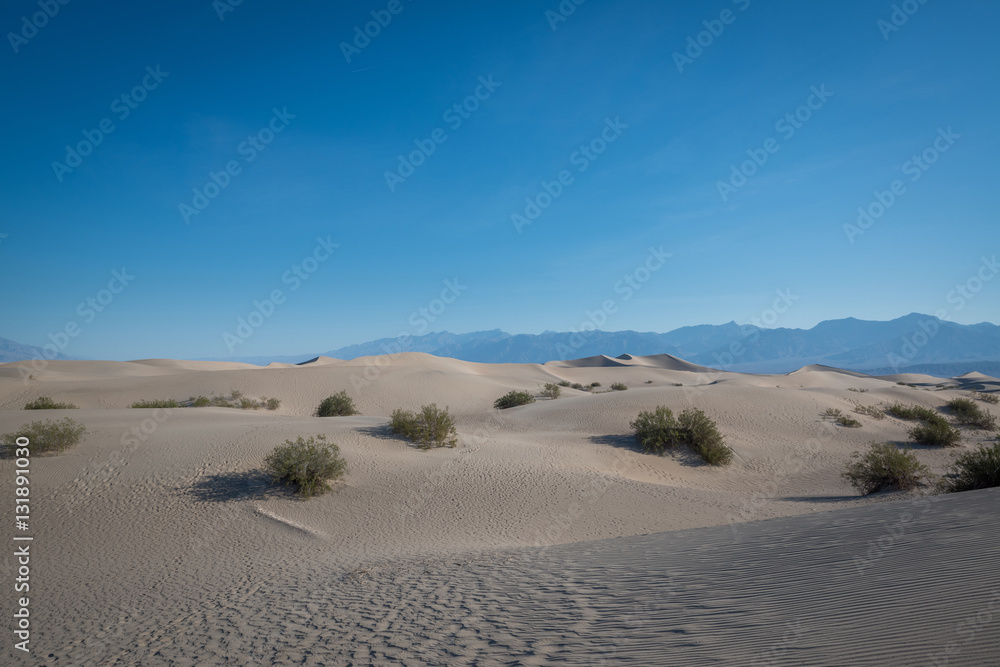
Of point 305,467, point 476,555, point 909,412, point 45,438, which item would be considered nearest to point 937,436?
point 909,412

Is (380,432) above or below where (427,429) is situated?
below

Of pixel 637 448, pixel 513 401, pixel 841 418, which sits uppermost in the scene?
pixel 513 401

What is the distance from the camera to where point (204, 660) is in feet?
14.3

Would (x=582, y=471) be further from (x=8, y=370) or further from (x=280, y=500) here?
(x=8, y=370)

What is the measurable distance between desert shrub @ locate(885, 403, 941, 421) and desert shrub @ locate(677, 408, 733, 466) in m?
12.2

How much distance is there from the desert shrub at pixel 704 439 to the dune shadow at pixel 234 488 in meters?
12.4

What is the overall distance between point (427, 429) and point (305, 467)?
4.66 metres

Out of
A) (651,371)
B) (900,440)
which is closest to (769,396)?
(900,440)

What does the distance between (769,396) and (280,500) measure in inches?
874

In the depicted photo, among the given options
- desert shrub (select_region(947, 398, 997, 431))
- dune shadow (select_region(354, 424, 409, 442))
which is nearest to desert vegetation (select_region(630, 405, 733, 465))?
dune shadow (select_region(354, 424, 409, 442))

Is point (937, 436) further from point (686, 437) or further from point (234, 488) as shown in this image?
point (234, 488)

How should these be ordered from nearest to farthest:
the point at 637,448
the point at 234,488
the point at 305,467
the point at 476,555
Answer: the point at 476,555
the point at 234,488
the point at 305,467
the point at 637,448

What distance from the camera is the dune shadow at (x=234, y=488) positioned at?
9508 mm

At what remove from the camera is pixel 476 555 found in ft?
23.2
